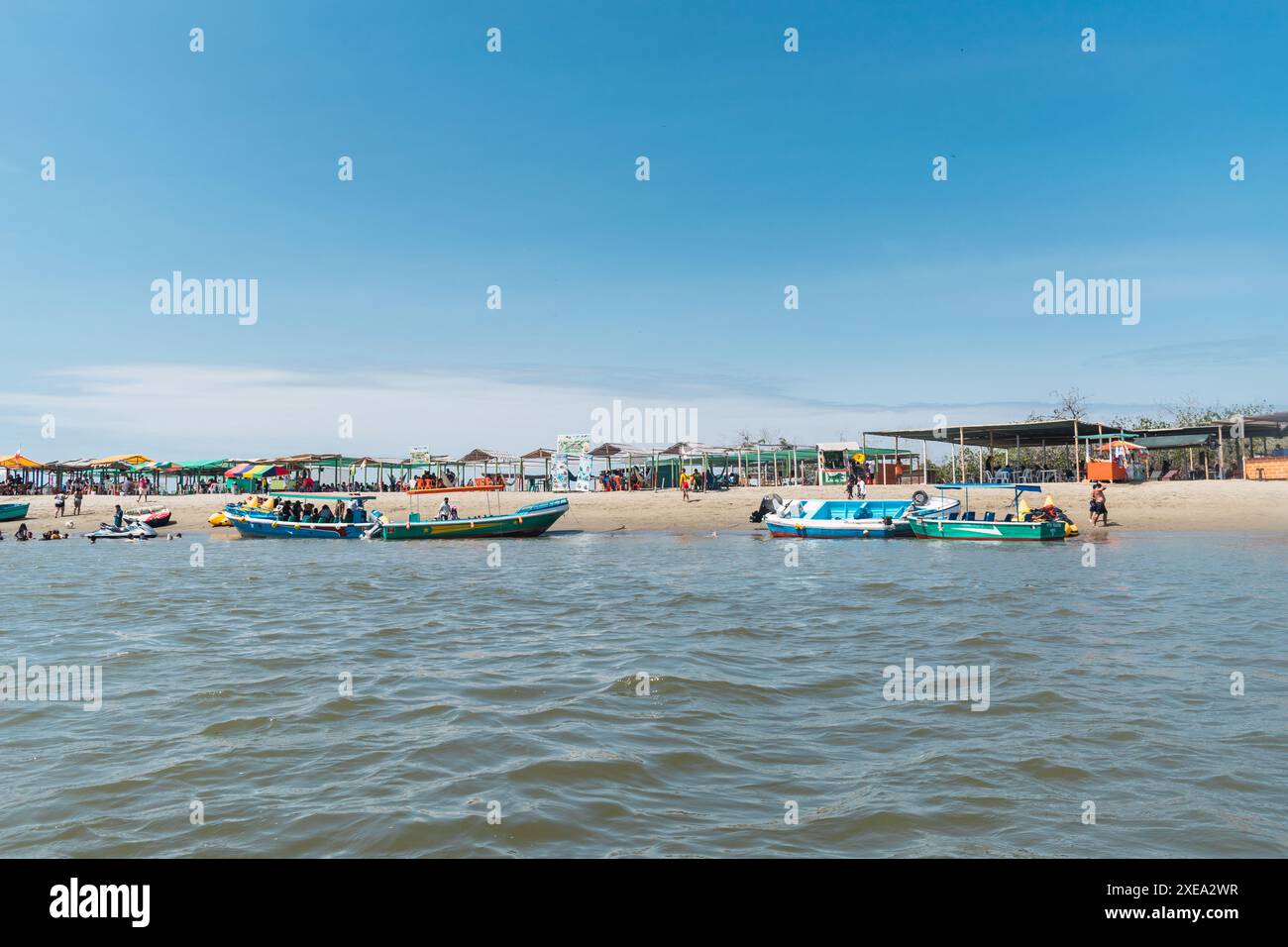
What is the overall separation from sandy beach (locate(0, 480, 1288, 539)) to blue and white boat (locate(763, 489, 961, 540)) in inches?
139

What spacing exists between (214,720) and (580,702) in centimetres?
354

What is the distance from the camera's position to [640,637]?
39.7 ft

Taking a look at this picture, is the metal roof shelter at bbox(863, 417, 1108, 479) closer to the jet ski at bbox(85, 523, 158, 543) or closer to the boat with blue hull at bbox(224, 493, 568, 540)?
the boat with blue hull at bbox(224, 493, 568, 540)

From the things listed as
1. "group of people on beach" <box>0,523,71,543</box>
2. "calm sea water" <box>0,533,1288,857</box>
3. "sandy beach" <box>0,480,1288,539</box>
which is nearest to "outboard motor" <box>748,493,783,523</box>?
"sandy beach" <box>0,480,1288,539</box>

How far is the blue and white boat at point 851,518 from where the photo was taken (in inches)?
1238

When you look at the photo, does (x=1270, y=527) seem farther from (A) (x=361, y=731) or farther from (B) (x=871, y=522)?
(A) (x=361, y=731)

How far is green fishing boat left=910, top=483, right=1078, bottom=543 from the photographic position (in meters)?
27.9

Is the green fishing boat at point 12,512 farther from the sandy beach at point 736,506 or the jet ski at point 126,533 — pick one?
the jet ski at point 126,533

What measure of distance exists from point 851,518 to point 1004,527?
5.91 m

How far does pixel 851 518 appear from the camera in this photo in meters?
32.4

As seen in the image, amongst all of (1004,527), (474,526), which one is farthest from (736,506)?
(1004,527)

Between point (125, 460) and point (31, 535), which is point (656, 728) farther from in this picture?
point (125, 460)
